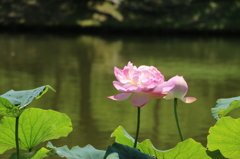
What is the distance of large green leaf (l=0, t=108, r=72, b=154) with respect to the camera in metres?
1.61

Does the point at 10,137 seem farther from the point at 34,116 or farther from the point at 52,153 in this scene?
the point at 52,153

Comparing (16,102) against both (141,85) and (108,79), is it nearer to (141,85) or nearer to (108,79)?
(141,85)

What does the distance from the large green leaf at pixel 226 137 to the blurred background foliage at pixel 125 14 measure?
1800cm

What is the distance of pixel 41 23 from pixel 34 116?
18.7 m

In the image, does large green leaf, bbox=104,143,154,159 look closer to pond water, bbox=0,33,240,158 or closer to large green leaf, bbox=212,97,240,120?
large green leaf, bbox=212,97,240,120

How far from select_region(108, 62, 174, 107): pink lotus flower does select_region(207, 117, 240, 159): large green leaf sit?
163 millimetres

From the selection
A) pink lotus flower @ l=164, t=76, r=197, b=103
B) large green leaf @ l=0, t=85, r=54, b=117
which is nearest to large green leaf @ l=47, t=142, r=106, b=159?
large green leaf @ l=0, t=85, r=54, b=117

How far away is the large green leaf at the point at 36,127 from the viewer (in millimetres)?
1606

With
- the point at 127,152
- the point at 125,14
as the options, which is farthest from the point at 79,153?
the point at 125,14

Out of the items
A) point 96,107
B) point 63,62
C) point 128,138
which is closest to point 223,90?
point 96,107

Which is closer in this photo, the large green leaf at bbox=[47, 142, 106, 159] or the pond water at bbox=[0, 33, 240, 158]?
the large green leaf at bbox=[47, 142, 106, 159]

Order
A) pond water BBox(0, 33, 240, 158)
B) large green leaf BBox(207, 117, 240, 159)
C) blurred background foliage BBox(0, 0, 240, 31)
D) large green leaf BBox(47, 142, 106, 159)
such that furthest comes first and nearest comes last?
→ blurred background foliage BBox(0, 0, 240, 31) < pond water BBox(0, 33, 240, 158) < large green leaf BBox(207, 117, 240, 159) < large green leaf BBox(47, 142, 106, 159)

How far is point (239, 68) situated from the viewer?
10.3 m

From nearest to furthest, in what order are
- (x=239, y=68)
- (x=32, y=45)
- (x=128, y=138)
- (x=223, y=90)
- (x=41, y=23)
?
(x=128, y=138) → (x=223, y=90) → (x=239, y=68) → (x=32, y=45) → (x=41, y=23)
